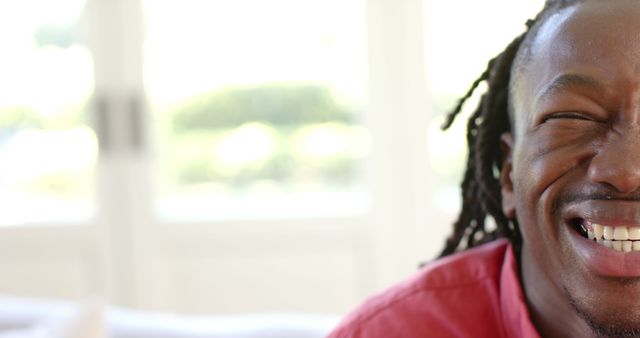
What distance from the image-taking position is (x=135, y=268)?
4.00 metres

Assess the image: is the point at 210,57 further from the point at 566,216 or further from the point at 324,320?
the point at 566,216

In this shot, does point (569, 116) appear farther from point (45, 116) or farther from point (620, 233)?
point (45, 116)

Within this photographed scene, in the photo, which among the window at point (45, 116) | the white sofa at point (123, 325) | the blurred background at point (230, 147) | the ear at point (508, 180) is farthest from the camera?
the window at point (45, 116)

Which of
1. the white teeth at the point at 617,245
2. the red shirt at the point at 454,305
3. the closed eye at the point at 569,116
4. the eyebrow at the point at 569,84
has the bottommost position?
the red shirt at the point at 454,305

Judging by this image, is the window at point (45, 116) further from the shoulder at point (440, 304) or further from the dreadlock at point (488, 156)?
the shoulder at point (440, 304)

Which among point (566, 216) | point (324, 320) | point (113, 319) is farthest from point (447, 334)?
point (113, 319)

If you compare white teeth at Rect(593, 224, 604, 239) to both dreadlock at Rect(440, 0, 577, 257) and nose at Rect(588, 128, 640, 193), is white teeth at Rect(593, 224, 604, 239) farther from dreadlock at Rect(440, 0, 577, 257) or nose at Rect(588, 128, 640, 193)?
dreadlock at Rect(440, 0, 577, 257)

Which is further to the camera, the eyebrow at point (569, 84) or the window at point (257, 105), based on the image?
the window at point (257, 105)

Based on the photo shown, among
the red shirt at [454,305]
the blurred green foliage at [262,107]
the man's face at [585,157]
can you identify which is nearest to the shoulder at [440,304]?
the red shirt at [454,305]

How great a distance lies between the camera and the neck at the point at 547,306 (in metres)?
1.19

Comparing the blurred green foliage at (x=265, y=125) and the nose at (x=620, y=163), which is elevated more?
the nose at (x=620, y=163)

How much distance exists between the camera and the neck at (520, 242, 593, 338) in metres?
1.19

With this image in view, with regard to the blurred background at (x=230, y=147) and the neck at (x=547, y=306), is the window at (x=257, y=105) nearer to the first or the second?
the blurred background at (x=230, y=147)

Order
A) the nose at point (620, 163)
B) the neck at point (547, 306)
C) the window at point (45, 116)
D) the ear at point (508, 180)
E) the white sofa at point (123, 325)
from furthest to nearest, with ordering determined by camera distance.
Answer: the window at point (45, 116) → the white sofa at point (123, 325) → the ear at point (508, 180) → the neck at point (547, 306) → the nose at point (620, 163)
